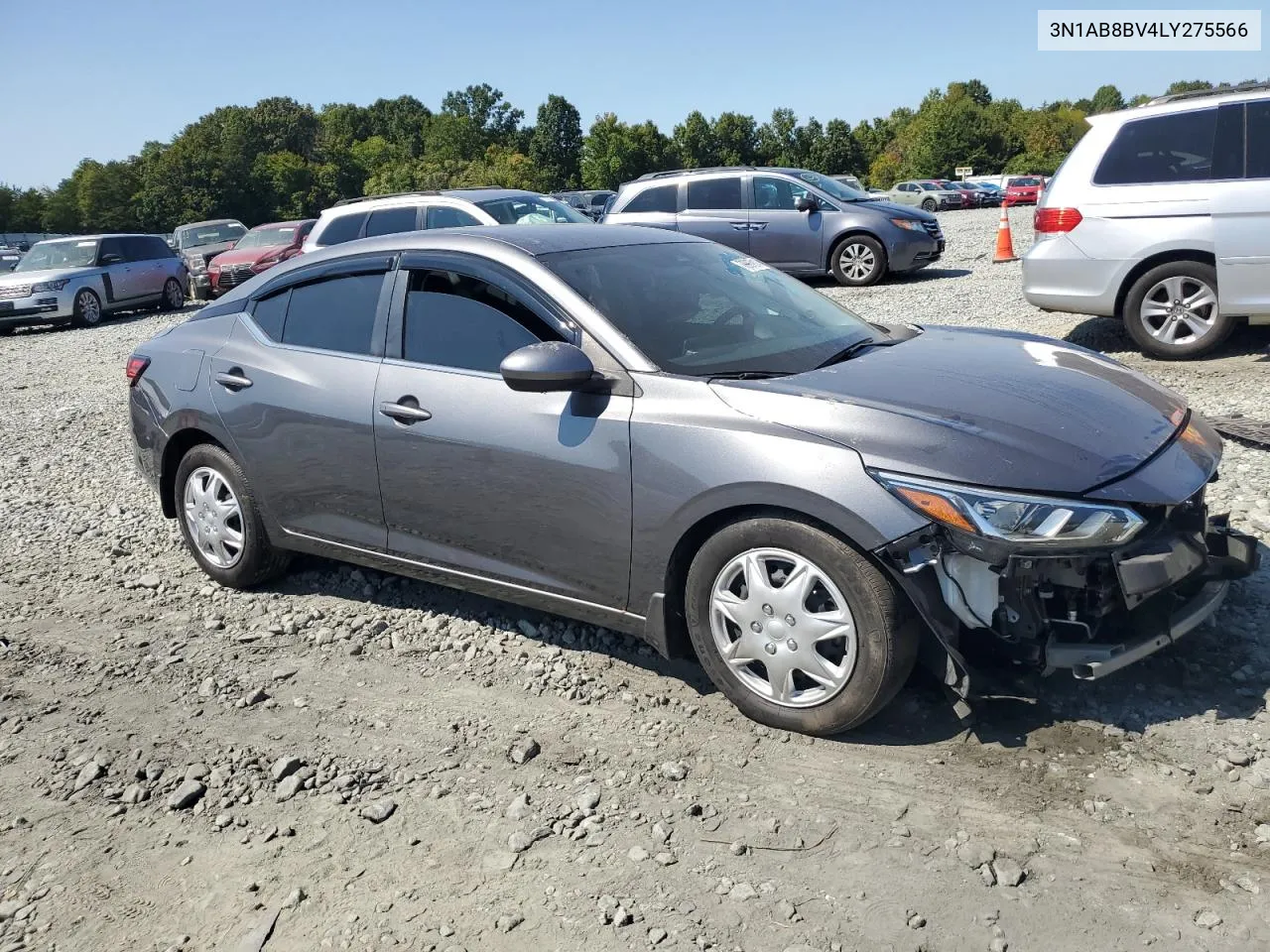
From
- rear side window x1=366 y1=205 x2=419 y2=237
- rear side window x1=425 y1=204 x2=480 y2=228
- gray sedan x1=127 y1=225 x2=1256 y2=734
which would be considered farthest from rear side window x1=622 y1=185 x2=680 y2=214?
gray sedan x1=127 y1=225 x2=1256 y2=734

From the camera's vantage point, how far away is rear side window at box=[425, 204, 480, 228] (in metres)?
12.8

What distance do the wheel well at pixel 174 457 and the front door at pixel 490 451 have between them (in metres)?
1.30

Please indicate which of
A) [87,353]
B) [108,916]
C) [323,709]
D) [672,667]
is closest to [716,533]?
[672,667]

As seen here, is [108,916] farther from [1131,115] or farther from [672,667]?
[1131,115]

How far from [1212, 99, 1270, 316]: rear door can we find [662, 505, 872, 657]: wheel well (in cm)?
623

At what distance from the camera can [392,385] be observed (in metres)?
4.38

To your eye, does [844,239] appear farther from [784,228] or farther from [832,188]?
[832,188]

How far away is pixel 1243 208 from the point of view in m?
7.91

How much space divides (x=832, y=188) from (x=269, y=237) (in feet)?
39.4

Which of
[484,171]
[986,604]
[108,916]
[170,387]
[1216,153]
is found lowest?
[108,916]

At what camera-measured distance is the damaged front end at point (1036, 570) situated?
10.3ft

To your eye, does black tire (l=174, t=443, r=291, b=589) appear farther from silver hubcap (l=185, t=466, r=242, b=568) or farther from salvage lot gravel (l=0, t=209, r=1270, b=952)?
salvage lot gravel (l=0, t=209, r=1270, b=952)

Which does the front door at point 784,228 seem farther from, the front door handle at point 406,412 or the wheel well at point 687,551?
the wheel well at point 687,551

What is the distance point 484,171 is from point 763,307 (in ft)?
242
